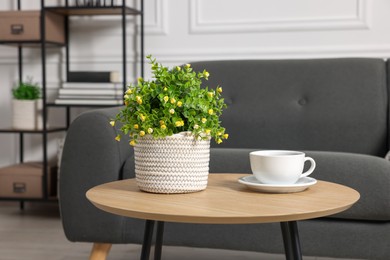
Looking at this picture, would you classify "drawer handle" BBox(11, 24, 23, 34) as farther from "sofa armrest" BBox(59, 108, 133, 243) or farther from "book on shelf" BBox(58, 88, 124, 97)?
"sofa armrest" BBox(59, 108, 133, 243)

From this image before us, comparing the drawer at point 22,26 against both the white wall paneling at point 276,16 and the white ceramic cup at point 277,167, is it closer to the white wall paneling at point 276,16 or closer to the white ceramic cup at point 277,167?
the white wall paneling at point 276,16

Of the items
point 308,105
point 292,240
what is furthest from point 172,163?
point 308,105

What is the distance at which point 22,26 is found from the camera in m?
3.12

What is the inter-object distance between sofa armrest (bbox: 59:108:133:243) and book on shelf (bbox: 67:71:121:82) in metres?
1.14

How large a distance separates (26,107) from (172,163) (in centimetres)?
213

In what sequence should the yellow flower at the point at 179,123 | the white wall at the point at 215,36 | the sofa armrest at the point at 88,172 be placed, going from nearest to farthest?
the yellow flower at the point at 179,123, the sofa armrest at the point at 88,172, the white wall at the point at 215,36

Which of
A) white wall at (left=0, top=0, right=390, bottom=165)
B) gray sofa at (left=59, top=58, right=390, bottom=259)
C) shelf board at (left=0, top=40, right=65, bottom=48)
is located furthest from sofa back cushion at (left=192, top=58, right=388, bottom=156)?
shelf board at (left=0, top=40, right=65, bottom=48)

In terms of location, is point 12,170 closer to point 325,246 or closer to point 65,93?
point 65,93

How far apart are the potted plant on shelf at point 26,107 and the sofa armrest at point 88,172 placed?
128 cm

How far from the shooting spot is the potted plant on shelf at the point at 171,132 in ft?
4.14

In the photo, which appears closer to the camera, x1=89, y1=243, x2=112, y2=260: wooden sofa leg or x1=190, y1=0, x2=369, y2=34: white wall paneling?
x1=89, y1=243, x2=112, y2=260: wooden sofa leg

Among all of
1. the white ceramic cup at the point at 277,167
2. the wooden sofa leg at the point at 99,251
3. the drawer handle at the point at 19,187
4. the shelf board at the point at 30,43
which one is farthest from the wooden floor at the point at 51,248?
the white ceramic cup at the point at 277,167

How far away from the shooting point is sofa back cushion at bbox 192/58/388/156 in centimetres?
245

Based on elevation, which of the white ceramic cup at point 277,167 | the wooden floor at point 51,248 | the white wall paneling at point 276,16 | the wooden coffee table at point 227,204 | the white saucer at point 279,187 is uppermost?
the white wall paneling at point 276,16
